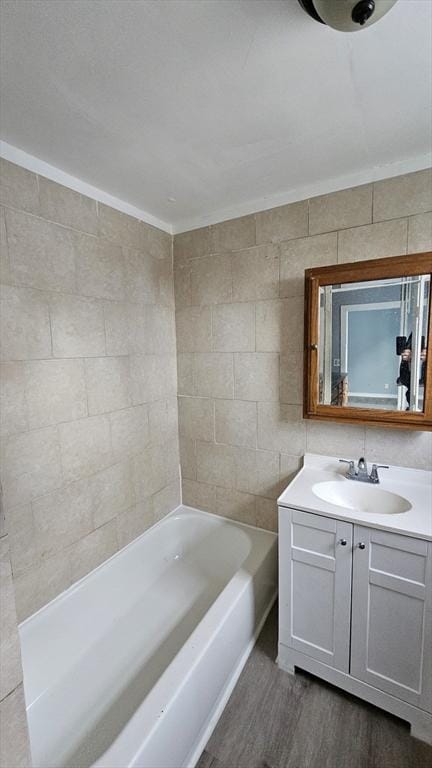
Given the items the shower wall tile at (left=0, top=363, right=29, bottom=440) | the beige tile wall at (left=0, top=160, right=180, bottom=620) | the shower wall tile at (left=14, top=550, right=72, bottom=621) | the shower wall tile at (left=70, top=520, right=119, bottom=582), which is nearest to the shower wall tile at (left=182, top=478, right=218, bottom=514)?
the beige tile wall at (left=0, top=160, right=180, bottom=620)

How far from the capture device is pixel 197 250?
88.5 inches

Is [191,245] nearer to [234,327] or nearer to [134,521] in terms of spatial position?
[234,327]

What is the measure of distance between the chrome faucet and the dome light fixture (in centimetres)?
167

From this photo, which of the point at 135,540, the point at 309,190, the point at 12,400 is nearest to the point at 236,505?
the point at 135,540

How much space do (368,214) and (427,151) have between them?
336 mm

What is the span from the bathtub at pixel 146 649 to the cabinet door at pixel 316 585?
0.25 metres

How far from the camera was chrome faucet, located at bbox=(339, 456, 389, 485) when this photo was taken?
Answer: 1.69 metres

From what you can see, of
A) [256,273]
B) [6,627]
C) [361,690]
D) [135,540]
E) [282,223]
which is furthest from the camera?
[135,540]

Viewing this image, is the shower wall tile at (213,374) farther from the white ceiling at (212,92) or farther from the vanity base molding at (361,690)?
the vanity base molding at (361,690)

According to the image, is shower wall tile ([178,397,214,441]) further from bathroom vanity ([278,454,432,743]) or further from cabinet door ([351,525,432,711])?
cabinet door ([351,525,432,711])

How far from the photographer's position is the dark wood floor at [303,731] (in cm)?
127

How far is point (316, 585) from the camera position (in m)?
1.50

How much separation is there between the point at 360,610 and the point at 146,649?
1.12 meters

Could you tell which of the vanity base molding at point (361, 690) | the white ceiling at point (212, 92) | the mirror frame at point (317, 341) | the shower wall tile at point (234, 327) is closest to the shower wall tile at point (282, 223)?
the white ceiling at point (212, 92)
